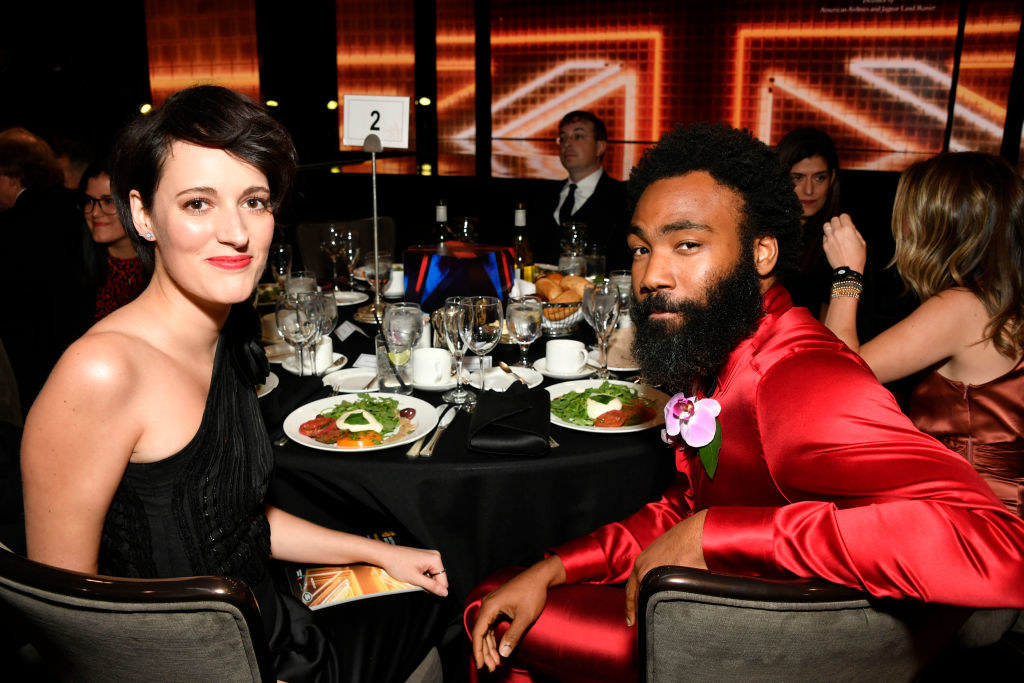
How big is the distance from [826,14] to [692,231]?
548cm

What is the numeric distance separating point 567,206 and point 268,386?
360cm

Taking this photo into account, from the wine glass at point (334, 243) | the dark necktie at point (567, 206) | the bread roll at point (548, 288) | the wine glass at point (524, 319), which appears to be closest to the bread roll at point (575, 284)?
the bread roll at point (548, 288)

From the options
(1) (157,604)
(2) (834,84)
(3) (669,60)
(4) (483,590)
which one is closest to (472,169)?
(3) (669,60)

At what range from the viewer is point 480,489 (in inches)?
69.5

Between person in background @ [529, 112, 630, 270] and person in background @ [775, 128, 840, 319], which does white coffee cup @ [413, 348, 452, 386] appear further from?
person in background @ [529, 112, 630, 270]

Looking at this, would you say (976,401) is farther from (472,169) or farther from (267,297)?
(472,169)

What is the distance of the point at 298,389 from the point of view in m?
2.11

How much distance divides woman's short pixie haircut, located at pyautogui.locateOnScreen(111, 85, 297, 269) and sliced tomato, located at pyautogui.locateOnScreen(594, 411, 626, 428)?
3.36 feet

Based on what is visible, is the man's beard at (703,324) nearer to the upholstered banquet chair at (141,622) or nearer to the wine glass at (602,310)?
the wine glass at (602,310)

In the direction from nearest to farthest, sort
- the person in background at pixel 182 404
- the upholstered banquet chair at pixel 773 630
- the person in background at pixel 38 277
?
the upholstered banquet chair at pixel 773 630
the person in background at pixel 182 404
the person in background at pixel 38 277

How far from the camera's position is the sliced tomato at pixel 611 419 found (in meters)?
1.93

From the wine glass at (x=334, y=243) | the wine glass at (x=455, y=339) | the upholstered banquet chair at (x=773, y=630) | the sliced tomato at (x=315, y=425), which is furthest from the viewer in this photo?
the wine glass at (x=334, y=243)

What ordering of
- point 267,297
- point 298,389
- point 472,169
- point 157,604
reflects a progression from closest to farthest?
1. point 157,604
2. point 298,389
3. point 267,297
4. point 472,169

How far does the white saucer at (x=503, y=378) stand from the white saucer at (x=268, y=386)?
0.60m
